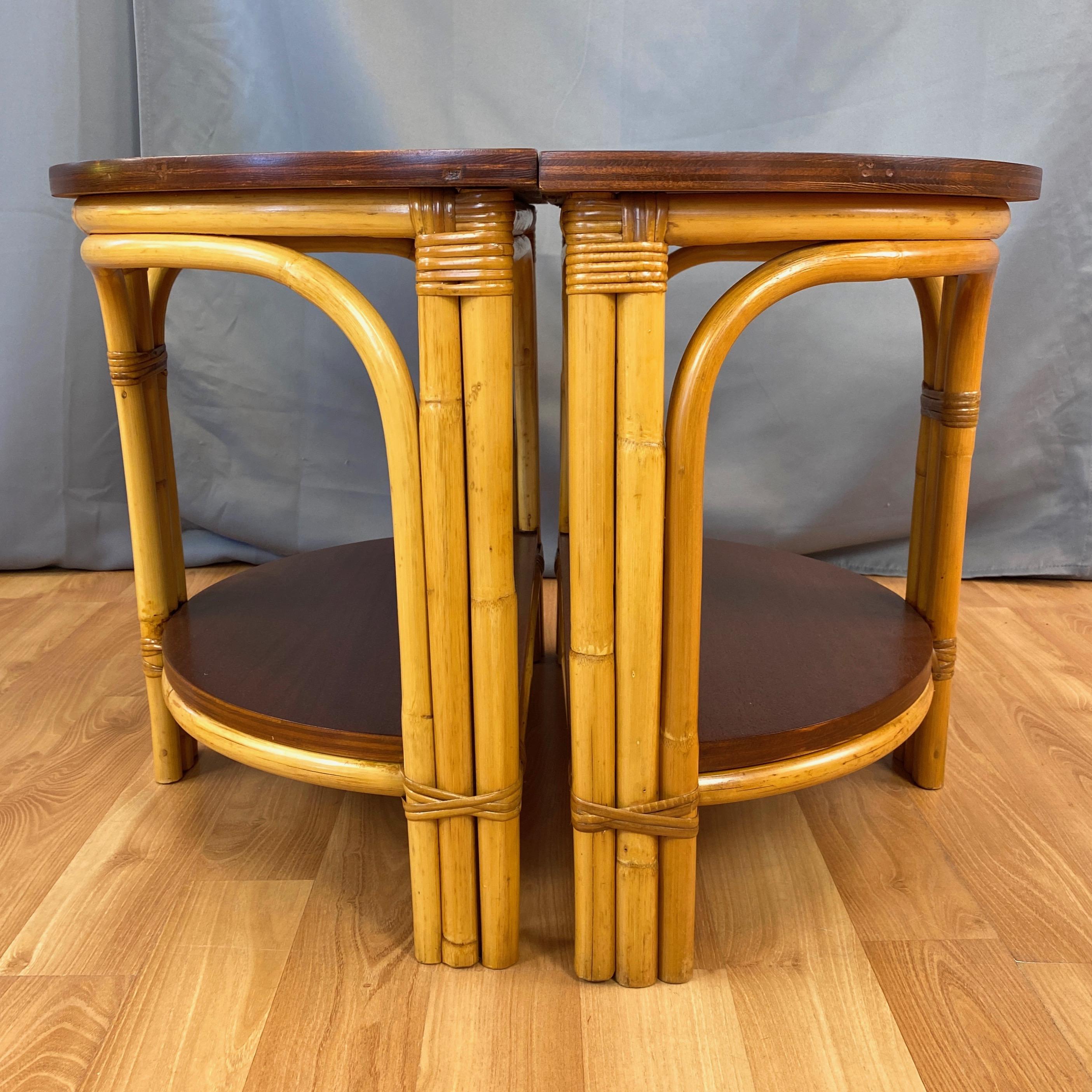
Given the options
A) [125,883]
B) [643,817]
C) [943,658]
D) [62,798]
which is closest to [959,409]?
[943,658]

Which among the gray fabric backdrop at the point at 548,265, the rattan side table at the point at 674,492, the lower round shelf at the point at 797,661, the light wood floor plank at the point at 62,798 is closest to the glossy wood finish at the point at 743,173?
the rattan side table at the point at 674,492

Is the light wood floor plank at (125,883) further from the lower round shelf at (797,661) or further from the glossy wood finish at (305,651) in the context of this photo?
the lower round shelf at (797,661)

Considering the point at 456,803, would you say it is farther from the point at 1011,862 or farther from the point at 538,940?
the point at 1011,862

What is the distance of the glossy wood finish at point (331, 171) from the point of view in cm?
69

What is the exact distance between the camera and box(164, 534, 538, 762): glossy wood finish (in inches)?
35.6

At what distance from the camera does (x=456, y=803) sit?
2.70ft

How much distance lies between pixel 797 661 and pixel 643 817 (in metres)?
0.28

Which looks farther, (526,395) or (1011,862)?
(526,395)

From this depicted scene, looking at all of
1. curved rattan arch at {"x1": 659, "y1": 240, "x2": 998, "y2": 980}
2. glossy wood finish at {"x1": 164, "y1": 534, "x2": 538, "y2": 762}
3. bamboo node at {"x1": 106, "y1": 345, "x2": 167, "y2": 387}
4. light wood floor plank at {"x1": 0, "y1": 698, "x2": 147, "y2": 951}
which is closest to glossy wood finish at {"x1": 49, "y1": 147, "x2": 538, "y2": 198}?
curved rattan arch at {"x1": 659, "y1": 240, "x2": 998, "y2": 980}

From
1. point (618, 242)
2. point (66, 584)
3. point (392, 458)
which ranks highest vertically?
point (618, 242)

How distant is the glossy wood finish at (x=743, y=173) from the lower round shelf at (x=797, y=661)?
421 millimetres

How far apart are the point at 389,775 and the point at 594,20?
4.16 ft

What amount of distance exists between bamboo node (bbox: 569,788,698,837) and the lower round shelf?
0.05 metres

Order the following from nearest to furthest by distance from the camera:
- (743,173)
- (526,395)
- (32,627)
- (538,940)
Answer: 1. (743,173)
2. (538,940)
3. (526,395)
4. (32,627)
